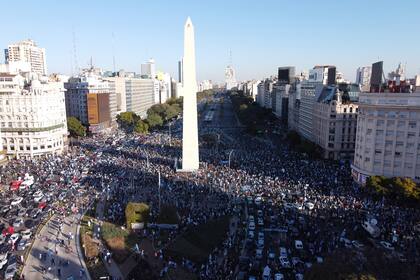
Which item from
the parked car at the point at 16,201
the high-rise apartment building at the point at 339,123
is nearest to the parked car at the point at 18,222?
the parked car at the point at 16,201

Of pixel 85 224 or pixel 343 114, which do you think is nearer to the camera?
pixel 85 224

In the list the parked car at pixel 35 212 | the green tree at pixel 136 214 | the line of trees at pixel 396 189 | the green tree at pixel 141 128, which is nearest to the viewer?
the green tree at pixel 136 214

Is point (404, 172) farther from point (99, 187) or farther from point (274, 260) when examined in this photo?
point (99, 187)

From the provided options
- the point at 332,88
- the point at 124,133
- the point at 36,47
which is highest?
the point at 36,47

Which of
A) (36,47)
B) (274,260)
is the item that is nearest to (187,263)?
(274,260)

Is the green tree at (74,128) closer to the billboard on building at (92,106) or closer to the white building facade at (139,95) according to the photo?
the billboard on building at (92,106)

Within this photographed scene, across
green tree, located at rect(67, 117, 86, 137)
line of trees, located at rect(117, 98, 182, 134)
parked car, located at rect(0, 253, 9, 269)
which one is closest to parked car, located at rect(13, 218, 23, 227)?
parked car, located at rect(0, 253, 9, 269)

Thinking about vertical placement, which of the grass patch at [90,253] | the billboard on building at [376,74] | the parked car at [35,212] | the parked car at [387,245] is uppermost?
the billboard on building at [376,74]
